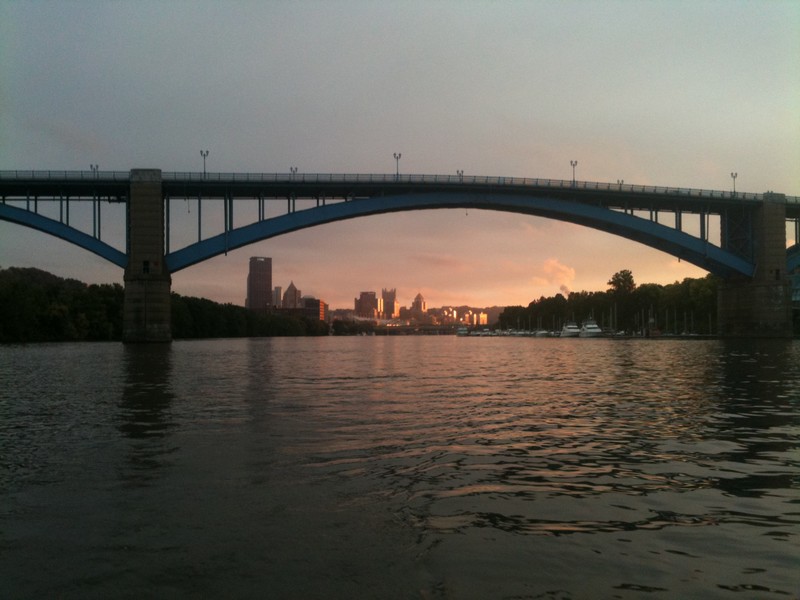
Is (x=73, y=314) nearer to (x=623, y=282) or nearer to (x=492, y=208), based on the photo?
(x=492, y=208)

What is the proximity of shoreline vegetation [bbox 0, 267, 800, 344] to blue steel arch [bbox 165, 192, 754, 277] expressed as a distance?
3405 cm

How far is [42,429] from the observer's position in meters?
13.5

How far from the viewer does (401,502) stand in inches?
305

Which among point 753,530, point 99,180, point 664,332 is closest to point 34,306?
point 99,180

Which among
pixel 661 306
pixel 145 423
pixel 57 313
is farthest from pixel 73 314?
pixel 661 306

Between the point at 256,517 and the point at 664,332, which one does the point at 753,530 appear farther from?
the point at 664,332

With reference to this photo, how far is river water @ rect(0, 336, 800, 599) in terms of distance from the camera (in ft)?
18.1

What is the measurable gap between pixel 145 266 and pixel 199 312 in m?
69.0

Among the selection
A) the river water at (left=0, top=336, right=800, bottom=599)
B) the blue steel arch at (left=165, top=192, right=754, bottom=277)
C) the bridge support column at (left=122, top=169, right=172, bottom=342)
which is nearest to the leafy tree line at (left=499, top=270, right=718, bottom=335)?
the blue steel arch at (left=165, top=192, right=754, bottom=277)

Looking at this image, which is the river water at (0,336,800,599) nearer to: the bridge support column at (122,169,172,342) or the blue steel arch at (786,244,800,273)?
the bridge support column at (122,169,172,342)

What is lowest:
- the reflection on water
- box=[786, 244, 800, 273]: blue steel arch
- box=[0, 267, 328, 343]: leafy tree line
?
the reflection on water

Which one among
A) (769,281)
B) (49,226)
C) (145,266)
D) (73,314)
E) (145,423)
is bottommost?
(145,423)

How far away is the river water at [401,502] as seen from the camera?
5512 millimetres

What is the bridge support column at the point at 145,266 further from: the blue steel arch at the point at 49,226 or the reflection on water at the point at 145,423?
the reflection on water at the point at 145,423
